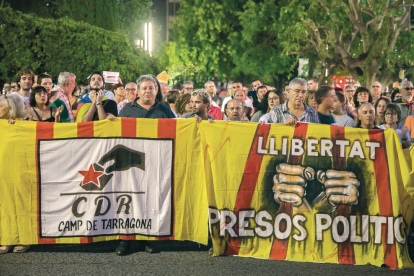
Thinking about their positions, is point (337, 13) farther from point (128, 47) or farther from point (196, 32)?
point (196, 32)

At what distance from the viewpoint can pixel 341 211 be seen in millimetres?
5930

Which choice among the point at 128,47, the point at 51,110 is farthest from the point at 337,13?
the point at 51,110

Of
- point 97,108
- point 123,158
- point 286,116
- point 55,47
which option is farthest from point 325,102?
point 55,47

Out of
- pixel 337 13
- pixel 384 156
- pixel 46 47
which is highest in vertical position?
pixel 337 13

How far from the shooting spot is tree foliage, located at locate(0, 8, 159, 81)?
2066 centimetres

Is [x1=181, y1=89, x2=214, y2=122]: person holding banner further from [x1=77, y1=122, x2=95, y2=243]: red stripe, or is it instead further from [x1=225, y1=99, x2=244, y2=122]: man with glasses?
[x1=77, y1=122, x2=95, y2=243]: red stripe

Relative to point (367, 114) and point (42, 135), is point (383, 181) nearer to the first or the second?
point (367, 114)

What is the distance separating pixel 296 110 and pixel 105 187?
2.43m

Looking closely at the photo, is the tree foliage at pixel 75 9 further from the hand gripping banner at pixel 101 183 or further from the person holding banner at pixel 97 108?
the hand gripping banner at pixel 101 183

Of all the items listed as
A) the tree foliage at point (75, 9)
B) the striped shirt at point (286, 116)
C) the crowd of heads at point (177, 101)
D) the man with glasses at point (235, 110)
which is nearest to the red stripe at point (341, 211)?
the striped shirt at point (286, 116)

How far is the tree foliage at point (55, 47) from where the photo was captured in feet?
67.8

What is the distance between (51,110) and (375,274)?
4846mm

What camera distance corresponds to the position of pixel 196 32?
39.9m

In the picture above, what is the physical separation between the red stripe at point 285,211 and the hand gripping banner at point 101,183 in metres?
0.79
